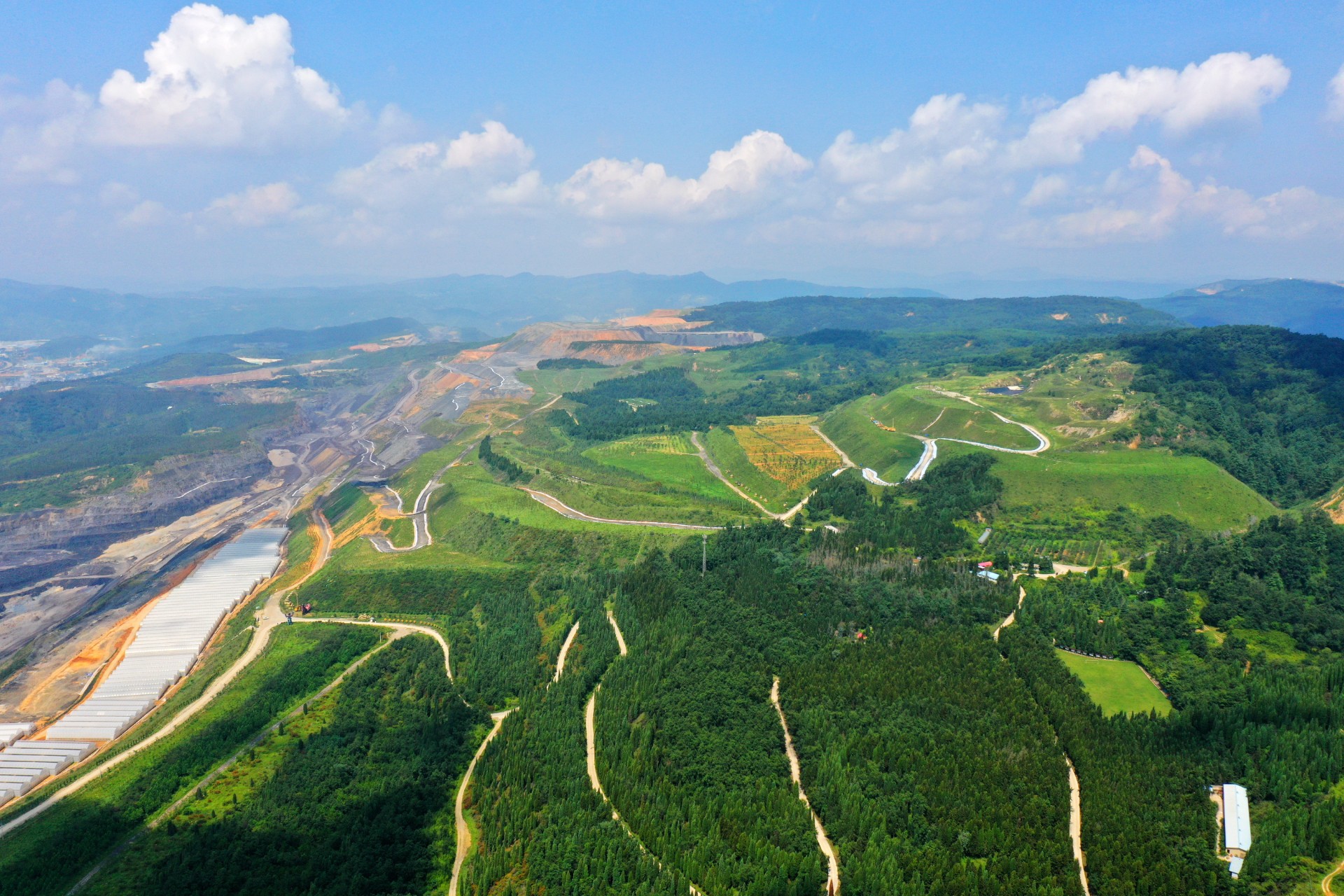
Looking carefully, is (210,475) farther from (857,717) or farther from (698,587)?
(857,717)

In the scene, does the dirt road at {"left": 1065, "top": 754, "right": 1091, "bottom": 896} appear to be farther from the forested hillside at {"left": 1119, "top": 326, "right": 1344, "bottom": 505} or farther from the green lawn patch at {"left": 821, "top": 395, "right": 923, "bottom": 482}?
the forested hillside at {"left": 1119, "top": 326, "right": 1344, "bottom": 505}

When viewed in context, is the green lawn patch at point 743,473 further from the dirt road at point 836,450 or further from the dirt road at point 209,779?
the dirt road at point 209,779

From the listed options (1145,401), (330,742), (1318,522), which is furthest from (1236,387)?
(330,742)

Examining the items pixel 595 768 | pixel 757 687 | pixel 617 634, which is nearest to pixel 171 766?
pixel 595 768

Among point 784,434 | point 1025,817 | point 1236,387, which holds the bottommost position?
point 1025,817

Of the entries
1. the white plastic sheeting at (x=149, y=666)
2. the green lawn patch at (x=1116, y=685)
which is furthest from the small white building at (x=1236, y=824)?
the white plastic sheeting at (x=149, y=666)

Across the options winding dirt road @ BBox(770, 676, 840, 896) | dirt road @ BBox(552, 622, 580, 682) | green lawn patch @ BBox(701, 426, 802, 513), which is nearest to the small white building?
winding dirt road @ BBox(770, 676, 840, 896)

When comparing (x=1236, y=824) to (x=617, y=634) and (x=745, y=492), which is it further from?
(x=745, y=492)
